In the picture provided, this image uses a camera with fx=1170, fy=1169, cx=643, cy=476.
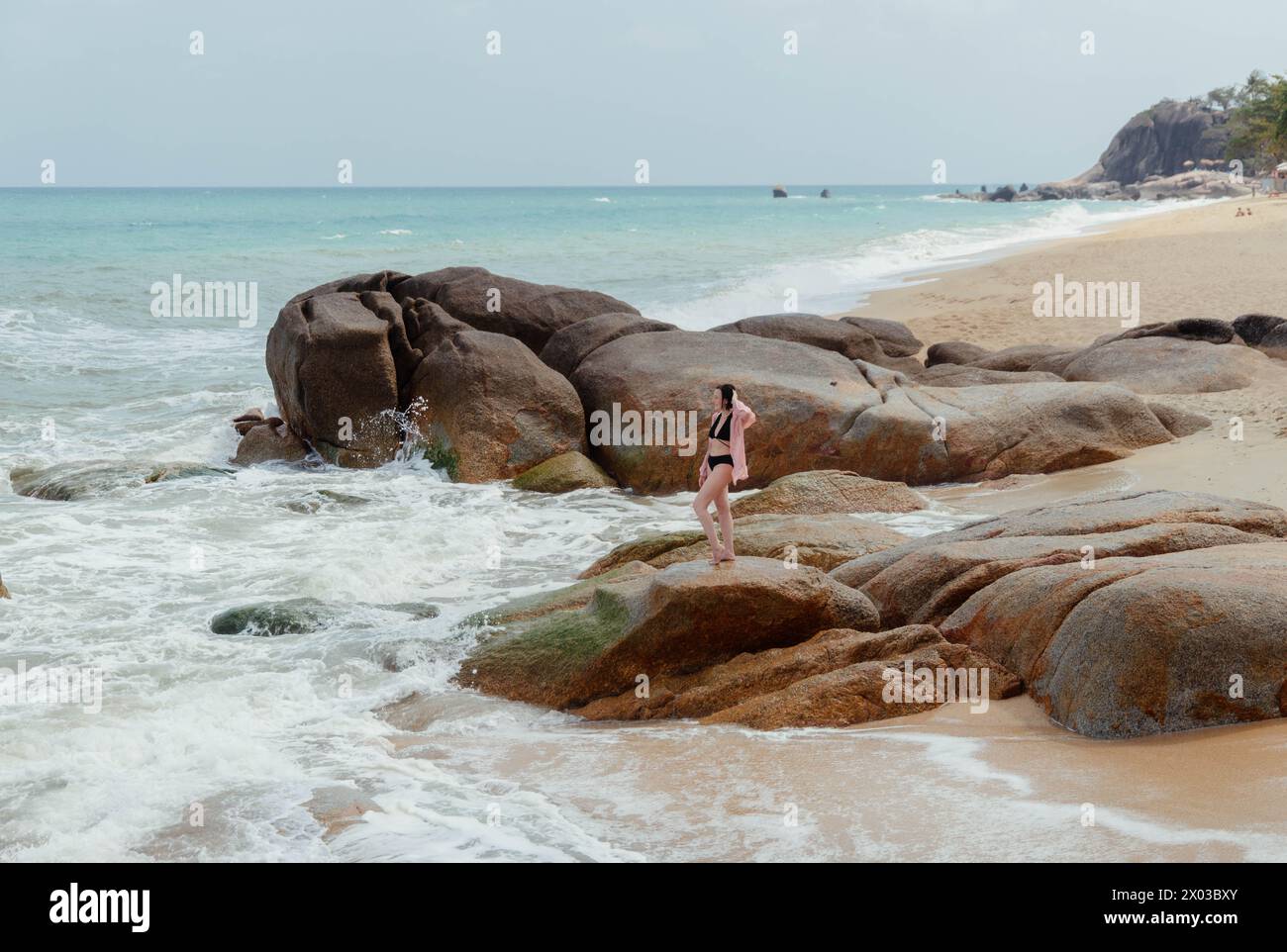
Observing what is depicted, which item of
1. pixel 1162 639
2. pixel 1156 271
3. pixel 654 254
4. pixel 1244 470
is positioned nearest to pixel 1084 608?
pixel 1162 639

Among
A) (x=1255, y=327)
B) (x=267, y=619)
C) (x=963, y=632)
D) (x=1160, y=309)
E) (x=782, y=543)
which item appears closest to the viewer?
(x=963, y=632)

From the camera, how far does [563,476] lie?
13758 millimetres

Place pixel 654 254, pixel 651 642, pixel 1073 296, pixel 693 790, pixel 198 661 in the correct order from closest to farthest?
pixel 693 790 < pixel 651 642 < pixel 198 661 < pixel 1073 296 < pixel 654 254

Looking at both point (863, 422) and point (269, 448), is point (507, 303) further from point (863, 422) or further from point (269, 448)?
point (863, 422)

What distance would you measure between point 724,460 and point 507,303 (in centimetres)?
915

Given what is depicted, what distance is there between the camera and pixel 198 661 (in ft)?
27.2

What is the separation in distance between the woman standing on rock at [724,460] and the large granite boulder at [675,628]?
53 cm

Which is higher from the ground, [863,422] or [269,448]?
[863,422]

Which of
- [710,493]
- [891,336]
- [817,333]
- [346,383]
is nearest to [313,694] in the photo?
→ [710,493]

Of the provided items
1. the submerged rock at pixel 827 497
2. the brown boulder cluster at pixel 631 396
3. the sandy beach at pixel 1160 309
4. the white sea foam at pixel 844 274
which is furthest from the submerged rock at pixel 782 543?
the white sea foam at pixel 844 274

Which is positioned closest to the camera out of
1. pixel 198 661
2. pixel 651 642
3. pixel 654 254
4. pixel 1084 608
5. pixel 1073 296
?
pixel 1084 608

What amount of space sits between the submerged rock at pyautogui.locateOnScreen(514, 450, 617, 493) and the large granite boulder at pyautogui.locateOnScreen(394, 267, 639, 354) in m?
3.30

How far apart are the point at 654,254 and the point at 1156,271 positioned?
22.8 meters

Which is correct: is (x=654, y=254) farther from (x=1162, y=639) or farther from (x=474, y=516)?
(x=1162, y=639)
